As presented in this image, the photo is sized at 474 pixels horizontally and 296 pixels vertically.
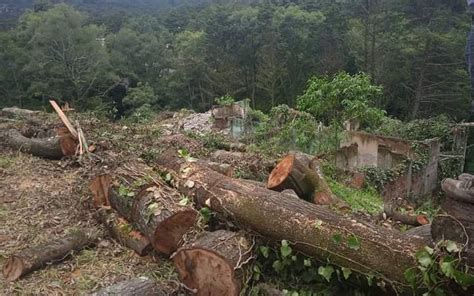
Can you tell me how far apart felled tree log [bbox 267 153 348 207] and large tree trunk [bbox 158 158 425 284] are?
1026mm

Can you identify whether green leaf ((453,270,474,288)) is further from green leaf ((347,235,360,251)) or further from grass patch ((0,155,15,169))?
grass patch ((0,155,15,169))

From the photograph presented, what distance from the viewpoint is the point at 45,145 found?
633 cm

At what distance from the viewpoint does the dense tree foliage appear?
2298cm

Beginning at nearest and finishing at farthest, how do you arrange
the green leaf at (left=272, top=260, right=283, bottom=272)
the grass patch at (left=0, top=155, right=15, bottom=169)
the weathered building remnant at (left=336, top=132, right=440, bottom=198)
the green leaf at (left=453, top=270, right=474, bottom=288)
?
the green leaf at (left=453, top=270, right=474, bottom=288) < the green leaf at (left=272, top=260, right=283, bottom=272) < the grass patch at (left=0, top=155, right=15, bottom=169) < the weathered building remnant at (left=336, top=132, right=440, bottom=198)

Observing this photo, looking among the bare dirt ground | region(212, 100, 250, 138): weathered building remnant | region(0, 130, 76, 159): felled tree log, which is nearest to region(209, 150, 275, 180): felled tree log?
the bare dirt ground

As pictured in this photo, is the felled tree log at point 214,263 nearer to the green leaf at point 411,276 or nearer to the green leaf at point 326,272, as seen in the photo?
the green leaf at point 326,272

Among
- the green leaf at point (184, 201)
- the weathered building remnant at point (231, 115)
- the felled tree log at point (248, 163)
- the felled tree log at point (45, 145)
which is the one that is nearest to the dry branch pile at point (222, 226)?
the green leaf at point (184, 201)

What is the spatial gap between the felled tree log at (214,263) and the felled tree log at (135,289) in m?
0.20

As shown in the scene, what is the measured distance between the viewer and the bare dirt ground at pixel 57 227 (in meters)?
3.37

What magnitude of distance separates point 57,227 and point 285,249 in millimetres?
2350

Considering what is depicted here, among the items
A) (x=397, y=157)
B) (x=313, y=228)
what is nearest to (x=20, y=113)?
(x=313, y=228)

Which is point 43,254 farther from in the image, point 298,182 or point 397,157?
point 397,157

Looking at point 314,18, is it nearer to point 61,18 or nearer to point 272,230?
point 61,18

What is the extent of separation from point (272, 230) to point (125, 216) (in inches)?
60.1
